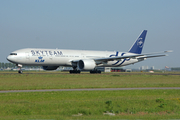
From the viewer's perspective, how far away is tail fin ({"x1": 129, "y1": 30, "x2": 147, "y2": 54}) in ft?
208

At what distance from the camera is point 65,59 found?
50.2 metres

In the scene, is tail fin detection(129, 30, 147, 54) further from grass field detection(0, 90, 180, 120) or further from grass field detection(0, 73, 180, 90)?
grass field detection(0, 90, 180, 120)

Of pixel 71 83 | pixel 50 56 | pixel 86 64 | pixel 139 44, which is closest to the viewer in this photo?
pixel 71 83

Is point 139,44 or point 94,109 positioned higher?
point 139,44

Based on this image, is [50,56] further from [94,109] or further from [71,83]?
[94,109]

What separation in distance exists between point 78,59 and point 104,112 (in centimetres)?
3868

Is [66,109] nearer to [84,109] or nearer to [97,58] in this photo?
[84,109]

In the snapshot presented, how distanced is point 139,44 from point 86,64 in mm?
19865

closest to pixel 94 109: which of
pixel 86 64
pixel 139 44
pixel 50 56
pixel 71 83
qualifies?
pixel 71 83

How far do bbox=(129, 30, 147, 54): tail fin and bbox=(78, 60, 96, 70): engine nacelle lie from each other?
52.3 ft

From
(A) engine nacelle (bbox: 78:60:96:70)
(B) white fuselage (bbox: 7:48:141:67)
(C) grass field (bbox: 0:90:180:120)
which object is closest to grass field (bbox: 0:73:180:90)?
(C) grass field (bbox: 0:90:180:120)

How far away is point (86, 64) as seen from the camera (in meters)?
49.4

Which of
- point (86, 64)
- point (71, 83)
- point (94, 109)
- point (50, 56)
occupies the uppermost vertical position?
point (50, 56)

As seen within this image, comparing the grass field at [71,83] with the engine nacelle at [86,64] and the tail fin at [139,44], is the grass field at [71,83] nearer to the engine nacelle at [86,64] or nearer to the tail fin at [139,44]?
the engine nacelle at [86,64]
